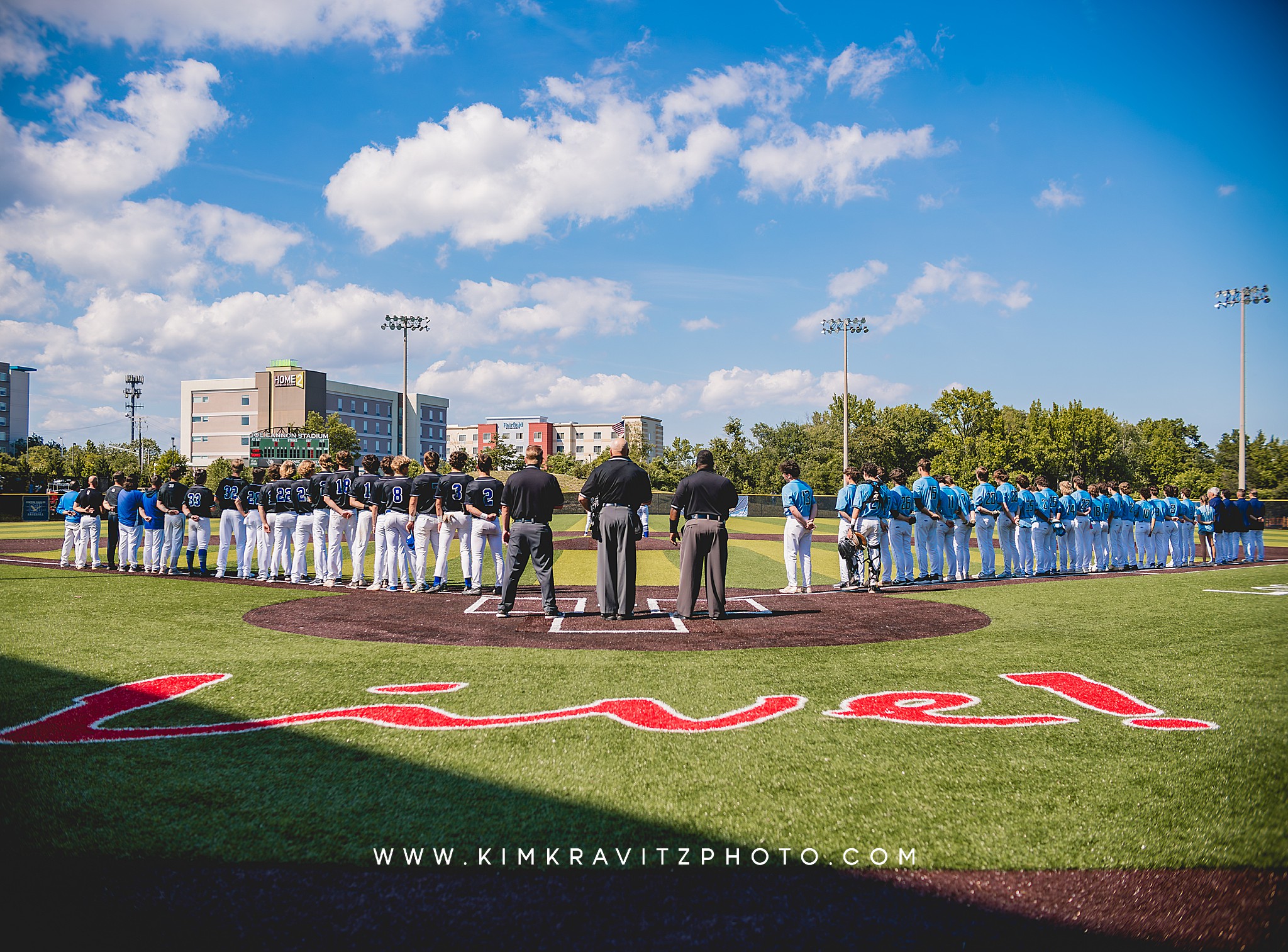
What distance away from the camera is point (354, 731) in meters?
4.45

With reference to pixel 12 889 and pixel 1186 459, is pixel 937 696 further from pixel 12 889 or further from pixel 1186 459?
pixel 1186 459

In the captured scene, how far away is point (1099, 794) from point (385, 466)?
11.9 meters

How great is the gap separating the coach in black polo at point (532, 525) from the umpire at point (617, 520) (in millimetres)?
513

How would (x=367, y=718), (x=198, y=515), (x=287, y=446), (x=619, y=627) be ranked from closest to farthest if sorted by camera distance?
(x=367, y=718) < (x=619, y=627) < (x=198, y=515) < (x=287, y=446)

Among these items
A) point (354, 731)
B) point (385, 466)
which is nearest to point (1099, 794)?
point (354, 731)

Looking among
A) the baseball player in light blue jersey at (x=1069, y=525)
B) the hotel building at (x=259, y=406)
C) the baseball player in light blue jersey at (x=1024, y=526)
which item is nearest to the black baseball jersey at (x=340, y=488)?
the baseball player in light blue jersey at (x=1024, y=526)

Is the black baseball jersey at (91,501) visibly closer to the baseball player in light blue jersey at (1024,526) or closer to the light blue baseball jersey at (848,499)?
the light blue baseball jersey at (848,499)

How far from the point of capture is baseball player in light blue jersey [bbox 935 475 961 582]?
1418 cm

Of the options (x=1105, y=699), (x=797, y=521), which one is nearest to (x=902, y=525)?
(x=797, y=521)

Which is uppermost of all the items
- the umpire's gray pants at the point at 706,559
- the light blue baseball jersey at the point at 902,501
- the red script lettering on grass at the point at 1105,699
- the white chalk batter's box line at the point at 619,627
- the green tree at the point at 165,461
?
the green tree at the point at 165,461

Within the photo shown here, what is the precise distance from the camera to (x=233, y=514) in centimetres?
1412

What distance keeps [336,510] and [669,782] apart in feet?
33.8

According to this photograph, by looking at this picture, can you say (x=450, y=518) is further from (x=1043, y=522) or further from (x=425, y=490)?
(x=1043, y=522)

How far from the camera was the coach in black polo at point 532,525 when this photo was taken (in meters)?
8.99
